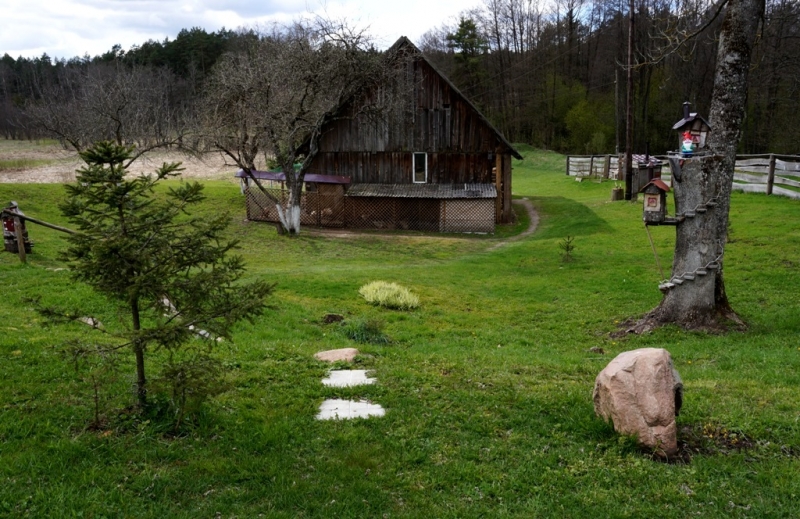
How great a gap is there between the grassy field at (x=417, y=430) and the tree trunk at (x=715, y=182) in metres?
0.87

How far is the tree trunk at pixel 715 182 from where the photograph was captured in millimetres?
9945

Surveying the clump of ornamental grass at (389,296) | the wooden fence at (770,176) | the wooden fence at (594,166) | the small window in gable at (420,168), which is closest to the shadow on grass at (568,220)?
the wooden fence at (770,176)

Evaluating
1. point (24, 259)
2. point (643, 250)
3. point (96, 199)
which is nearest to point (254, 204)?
point (24, 259)

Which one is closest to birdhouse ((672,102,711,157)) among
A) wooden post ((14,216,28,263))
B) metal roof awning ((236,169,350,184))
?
wooden post ((14,216,28,263))

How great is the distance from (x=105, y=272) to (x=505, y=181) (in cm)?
2516

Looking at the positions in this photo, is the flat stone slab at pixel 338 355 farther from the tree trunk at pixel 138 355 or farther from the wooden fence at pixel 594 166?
the wooden fence at pixel 594 166

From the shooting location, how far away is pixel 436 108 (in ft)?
93.4

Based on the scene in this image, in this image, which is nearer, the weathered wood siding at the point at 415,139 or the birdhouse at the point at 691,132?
the birdhouse at the point at 691,132

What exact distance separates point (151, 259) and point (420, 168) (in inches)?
971

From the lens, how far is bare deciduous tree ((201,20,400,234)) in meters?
25.2

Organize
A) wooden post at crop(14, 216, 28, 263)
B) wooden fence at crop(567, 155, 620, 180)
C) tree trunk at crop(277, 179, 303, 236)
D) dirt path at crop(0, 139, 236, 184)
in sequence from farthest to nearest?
wooden fence at crop(567, 155, 620, 180) → dirt path at crop(0, 139, 236, 184) → tree trunk at crop(277, 179, 303, 236) → wooden post at crop(14, 216, 28, 263)

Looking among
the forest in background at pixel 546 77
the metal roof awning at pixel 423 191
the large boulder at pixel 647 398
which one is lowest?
the large boulder at pixel 647 398

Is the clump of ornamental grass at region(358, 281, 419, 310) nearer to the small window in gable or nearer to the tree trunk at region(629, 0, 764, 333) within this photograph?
the tree trunk at region(629, 0, 764, 333)

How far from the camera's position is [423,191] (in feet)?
92.4
